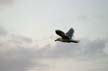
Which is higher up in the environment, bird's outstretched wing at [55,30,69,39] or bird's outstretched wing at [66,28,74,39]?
bird's outstretched wing at [66,28,74,39]

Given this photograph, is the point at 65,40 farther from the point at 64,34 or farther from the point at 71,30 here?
the point at 71,30

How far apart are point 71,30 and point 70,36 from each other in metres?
9.42

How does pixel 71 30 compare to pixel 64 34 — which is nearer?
pixel 64 34

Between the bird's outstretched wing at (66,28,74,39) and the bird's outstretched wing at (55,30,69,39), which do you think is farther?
the bird's outstretched wing at (66,28,74,39)

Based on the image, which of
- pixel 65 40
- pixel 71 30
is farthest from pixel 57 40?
pixel 71 30

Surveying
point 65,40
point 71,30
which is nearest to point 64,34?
point 65,40

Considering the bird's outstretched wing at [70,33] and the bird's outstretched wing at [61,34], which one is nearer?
the bird's outstretched wing at [61,34]

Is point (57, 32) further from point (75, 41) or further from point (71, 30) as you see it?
point (71, 30)

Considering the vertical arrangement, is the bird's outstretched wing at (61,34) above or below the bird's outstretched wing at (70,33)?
below

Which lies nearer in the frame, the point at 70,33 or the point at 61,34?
the point at 61,34

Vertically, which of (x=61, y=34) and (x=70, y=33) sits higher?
(x=70, y=33)

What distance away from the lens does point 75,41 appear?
166m

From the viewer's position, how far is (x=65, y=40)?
548 feet

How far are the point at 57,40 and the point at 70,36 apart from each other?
7551 millimetres
